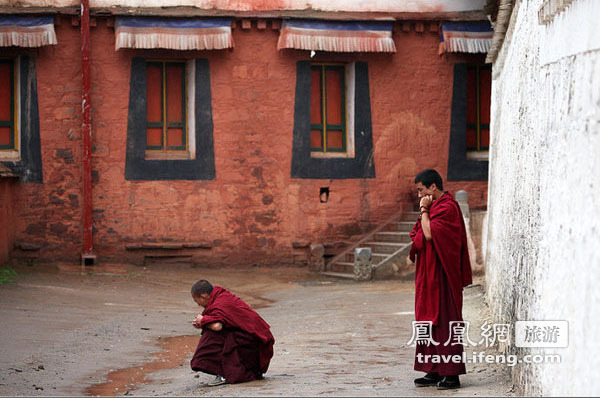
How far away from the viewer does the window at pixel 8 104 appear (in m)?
16.3

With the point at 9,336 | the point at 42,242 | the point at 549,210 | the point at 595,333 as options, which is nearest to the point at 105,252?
the point at 42,242

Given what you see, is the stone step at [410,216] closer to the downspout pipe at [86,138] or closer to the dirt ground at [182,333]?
the dirt ground at [182,333]

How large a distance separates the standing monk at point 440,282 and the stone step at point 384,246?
378 inches

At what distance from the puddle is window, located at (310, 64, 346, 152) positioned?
714 centimetres

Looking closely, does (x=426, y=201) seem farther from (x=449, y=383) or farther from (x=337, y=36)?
(x=337, y=36)

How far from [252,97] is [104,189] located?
10.5ft

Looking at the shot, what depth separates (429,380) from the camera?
22.1 feet

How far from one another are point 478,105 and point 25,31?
872cm

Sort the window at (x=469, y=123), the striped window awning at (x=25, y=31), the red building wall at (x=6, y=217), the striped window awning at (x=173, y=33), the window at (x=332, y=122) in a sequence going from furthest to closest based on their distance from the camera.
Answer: the window at (x=469, y=123), the window at (x=332, y=122), the striped window awning at (x=173, y=33), the striped window awning at (x=25, y=31), the red building wall at (x=6, y=217)

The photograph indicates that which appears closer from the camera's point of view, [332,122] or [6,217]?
[6,217]

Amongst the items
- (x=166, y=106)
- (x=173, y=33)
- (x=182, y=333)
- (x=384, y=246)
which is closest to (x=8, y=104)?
(x=166, y=106)

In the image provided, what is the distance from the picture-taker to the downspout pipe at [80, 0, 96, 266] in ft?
52.6

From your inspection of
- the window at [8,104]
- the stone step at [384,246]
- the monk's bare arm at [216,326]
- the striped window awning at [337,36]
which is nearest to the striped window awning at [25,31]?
the window at [8,104]

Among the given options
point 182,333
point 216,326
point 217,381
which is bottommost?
point 182,333
